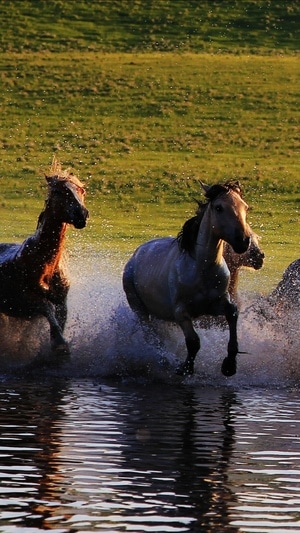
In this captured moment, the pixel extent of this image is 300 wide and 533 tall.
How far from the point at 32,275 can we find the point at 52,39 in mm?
50890

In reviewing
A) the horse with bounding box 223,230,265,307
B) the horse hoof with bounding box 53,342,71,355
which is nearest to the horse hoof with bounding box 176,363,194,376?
the horse hoof with bounding box 53,342,71,355

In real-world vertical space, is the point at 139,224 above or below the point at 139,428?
above

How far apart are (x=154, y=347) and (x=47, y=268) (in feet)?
4.13

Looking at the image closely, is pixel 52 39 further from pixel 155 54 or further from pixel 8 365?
pixel 8 365

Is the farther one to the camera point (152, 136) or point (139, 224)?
point (152, 136)

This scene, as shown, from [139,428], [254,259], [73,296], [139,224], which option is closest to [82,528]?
[139,428]

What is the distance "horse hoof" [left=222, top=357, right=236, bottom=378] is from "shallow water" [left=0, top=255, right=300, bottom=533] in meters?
0.18

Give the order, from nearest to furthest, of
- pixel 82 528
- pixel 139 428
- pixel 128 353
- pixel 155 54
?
pixel 82 528
pixel 139 428
pixel 128 353
pixel 155 54

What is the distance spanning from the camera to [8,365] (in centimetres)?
1516

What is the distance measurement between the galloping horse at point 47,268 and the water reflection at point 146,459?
1.27 m

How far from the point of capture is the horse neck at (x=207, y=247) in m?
13.8

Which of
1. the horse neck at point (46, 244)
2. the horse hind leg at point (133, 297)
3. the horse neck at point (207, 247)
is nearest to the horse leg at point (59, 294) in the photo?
the horse neck at point (46, 244)

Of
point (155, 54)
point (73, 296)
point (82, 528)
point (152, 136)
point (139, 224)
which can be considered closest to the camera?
point (82, 528)

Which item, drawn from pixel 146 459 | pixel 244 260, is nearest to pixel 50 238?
pixel 244 260
